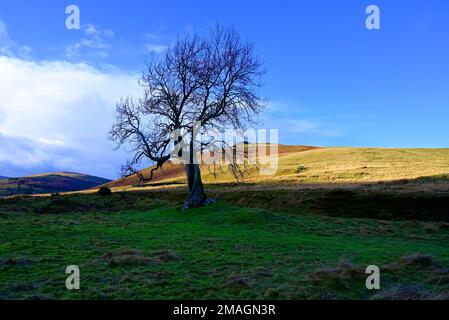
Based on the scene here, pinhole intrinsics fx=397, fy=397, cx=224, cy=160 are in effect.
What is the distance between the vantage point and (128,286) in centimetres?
973

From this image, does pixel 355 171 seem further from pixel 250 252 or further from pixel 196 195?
pixel 250 252

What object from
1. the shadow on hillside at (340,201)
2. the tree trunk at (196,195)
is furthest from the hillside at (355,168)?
the tree trunk at (196,195)

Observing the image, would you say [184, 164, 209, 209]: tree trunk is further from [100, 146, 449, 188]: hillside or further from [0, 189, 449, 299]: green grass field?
[100, 146, 449, 188]: hillside

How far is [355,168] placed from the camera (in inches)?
2330

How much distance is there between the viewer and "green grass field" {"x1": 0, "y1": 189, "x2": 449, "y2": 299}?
9344mm

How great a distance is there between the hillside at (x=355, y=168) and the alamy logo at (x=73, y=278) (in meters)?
32.2

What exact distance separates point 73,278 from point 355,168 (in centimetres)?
5434

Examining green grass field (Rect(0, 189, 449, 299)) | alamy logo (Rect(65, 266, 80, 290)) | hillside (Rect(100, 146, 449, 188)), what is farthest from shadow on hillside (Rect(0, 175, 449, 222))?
alamy logo (Rect(65, 266, 80, 290))

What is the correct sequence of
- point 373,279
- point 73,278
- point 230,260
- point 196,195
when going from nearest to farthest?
1. point 73,278
2. point 373,279
3. point 230,260
4. point 196,195

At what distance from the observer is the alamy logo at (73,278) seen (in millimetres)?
9591

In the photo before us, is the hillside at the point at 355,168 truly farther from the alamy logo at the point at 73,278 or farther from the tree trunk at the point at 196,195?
the alamy logo at the point at 73,278

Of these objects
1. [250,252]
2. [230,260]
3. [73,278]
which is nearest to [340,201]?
[250,252]

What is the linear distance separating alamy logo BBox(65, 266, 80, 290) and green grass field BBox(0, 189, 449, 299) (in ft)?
0.47
